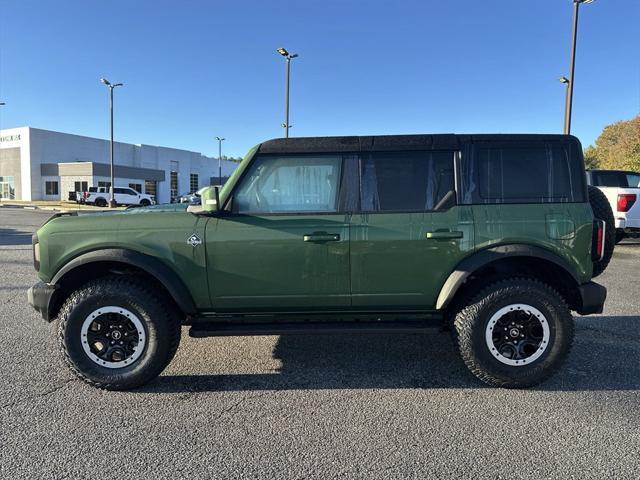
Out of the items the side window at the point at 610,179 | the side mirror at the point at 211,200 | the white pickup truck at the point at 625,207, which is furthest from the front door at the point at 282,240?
the side window at the point at 610,179

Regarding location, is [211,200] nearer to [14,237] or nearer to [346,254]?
[346,254]

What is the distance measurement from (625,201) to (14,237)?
16.5 meters

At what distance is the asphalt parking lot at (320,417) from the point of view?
8.30 ft

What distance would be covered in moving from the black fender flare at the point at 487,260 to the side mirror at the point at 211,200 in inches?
73.9

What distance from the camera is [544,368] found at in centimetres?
346

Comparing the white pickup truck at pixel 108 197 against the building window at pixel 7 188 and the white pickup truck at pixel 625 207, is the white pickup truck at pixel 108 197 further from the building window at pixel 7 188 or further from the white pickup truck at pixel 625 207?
the white pickup truck at pixel 625 207

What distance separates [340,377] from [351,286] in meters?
0.81

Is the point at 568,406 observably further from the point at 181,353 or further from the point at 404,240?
the point at 181,353

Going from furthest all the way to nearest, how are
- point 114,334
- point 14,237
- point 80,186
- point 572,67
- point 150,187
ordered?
point 150,187 < point 80,186 < point 572,67 < point 14,237 < point 114,334

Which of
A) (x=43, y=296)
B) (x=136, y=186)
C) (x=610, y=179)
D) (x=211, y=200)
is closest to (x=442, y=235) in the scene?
(x=211, y=200)

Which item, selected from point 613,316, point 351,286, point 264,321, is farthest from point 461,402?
point 613,316

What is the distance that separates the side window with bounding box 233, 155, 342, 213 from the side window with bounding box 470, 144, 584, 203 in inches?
42.4

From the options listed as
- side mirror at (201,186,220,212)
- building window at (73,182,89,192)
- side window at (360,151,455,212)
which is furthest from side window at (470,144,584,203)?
building window at (73,182,89,192)

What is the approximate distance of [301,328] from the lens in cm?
349
